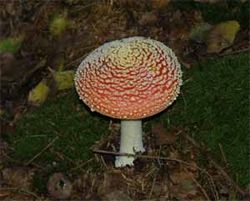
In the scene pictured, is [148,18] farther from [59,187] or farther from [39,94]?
[59,187]

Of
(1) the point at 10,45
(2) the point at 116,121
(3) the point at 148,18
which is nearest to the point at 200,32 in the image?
(3) the point at 148,18

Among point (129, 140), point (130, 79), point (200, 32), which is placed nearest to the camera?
point (130, 79)

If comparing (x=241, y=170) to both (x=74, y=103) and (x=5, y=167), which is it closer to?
(x=74, y=103)

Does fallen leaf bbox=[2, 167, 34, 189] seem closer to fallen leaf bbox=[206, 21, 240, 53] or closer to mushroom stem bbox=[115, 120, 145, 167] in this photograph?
mushroom stem bbox=[115, 120, 145, 167]

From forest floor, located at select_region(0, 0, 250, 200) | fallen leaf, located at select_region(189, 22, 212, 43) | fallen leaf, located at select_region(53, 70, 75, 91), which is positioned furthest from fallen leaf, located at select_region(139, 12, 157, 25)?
fallen leaf, located at select_region(53, 70, 75, 91)

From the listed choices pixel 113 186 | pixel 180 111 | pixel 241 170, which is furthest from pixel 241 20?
pixel 113 186

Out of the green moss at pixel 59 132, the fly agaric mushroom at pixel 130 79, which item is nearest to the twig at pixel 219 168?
the fly agaric mushroom at pixel 130 79
